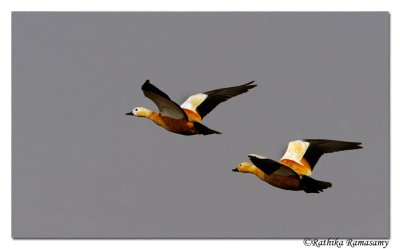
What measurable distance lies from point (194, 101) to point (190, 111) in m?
0.07

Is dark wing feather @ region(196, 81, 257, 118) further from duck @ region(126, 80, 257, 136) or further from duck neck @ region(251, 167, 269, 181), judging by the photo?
duck neck @ region(251, 167, 269, 181)

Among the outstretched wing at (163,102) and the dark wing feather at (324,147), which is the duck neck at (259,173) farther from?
the outstretched wing at (163,102)

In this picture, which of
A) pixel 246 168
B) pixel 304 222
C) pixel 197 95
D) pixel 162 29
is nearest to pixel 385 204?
pixel 304 222

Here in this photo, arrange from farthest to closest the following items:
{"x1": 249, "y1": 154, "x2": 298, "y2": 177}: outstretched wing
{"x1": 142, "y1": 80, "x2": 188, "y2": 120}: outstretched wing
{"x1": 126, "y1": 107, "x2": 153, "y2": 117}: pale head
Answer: {"x1": 126, "y1": 107, "x2": 153, "y2": 117}: pale head < {"x1": 142, "y1": 80, "x2": 188, "y2": 120}: outstretched wing < {"x1": 249, "y1": 154, "x2": 298, "y2": 177}: outstretched wing

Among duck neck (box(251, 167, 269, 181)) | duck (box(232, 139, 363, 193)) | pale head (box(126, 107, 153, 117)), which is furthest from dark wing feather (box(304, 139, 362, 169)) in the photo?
pale head (box(126, 107, 153, 117))

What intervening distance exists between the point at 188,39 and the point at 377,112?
119 cm

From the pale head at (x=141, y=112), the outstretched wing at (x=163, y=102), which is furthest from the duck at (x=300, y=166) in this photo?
the pale head at (x=141, y=112)

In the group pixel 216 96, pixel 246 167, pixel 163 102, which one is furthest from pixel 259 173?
pixel 163 102

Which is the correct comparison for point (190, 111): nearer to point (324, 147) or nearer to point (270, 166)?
point (270, 166)

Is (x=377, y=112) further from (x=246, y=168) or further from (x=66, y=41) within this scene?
(x=66, y=41)

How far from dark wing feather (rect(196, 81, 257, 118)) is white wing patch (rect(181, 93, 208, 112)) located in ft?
0.06

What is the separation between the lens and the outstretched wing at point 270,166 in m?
5.27

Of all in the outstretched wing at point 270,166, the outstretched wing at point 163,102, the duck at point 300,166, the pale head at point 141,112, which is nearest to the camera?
the outstretched wing at point 270,166

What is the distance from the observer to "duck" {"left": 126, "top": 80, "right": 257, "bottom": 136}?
571 centimetres
